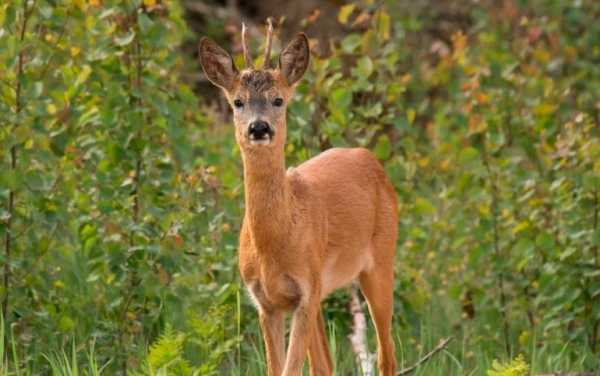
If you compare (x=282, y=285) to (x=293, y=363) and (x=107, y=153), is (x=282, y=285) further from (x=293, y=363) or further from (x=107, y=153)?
(x=107, y=153)

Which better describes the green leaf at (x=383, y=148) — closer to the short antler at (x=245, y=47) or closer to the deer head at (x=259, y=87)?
the deer head at (x=259, y=87)

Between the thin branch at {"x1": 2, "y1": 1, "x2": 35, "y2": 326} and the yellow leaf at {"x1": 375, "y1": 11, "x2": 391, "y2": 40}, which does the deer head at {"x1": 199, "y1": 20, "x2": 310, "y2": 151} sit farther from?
the yellow leaf at {"x1": 375, "y1": 11, "x2": 391, "y2": 40}

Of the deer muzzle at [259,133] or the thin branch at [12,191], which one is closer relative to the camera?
the deer muzzle at [259,133]

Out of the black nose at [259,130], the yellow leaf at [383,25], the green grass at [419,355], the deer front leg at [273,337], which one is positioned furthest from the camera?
the yellow leaf at [383,25]

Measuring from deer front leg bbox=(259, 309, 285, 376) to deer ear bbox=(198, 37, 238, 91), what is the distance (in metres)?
1.00

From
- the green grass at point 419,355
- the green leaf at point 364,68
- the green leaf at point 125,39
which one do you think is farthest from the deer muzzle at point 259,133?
the green leaf at point 364,68

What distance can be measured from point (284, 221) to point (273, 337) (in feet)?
1.67

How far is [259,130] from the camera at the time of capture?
20.5 ft

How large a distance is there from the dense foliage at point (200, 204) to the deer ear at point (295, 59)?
907mm

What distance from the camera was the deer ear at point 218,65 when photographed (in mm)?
6688

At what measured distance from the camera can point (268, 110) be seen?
6426mm

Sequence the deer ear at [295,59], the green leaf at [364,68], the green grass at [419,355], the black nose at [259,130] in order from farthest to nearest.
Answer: the green leaf at [364,68] < the green grass at [419,355] < the deer ear at [295,59] < the black nose at [259,130]

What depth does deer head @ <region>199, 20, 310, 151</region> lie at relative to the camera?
20.7ft

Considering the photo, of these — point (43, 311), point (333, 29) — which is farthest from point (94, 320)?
point (333, 29)
